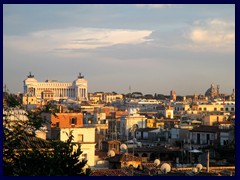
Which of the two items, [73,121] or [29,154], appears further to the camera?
[73,121]

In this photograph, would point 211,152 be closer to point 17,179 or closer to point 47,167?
point 47,167

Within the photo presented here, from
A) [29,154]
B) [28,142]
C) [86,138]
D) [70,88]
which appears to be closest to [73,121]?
[86,138]

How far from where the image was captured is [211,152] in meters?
18.5

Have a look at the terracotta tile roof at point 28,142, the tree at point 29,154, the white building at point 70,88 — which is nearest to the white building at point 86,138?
the tree at point 29,154

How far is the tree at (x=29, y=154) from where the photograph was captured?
430 centimetres

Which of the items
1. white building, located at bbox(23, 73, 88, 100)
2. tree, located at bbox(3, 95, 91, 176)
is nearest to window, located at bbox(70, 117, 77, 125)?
tree, located at bbox(3, 95, 91, 176)

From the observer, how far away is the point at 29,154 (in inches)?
177

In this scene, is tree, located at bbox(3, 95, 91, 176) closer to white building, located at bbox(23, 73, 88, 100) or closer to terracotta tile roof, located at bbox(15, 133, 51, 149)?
terracotta tile roof, located at bbox(15, 133, 51, 149)

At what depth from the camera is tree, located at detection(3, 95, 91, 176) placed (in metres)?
4.30

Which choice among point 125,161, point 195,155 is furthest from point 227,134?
point 125,161

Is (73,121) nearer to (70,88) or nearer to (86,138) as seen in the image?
(86,138)

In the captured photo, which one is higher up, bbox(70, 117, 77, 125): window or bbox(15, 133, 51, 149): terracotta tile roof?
bbox(70, 117, 77, 125): window

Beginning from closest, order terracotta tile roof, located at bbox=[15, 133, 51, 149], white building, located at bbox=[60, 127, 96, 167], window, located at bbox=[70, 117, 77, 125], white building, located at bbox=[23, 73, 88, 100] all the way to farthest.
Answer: terracotta tile roof, located at bbox=[15, 133, 51, 149], white building, located at bbox=[60, 127, 96, 167], window, located at bbox=[70, 117, 77, 125], white building, located at bbox=[23, 73, 88, 100]
